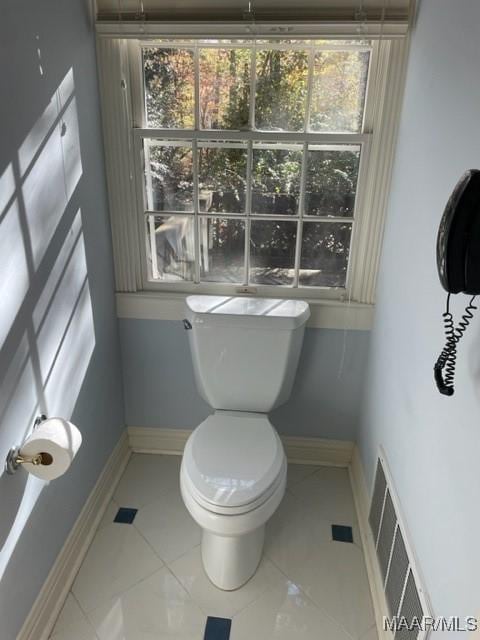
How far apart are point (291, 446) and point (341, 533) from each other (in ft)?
1.47

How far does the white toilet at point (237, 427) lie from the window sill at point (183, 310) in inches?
5.3

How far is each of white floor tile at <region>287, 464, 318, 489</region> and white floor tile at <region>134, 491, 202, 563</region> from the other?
1.57 ft

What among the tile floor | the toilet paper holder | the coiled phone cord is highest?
the coiled phone cord

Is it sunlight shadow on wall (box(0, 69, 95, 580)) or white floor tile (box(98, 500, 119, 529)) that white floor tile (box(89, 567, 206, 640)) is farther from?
sunlight shadow on wall (box(0, 69, 95, 580))

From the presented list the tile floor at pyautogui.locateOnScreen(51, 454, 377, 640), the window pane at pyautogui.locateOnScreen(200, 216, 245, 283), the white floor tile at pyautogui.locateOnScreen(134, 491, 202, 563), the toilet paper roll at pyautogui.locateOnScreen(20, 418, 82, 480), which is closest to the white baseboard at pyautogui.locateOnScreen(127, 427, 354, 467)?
the tile floor at pyautogui.locateOnScreen(51, 454, 377, 640)

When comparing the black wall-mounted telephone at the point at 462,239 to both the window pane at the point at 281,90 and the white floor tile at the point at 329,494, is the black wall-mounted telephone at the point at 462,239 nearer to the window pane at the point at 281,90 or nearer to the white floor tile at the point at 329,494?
the window pane at the point at 281,90

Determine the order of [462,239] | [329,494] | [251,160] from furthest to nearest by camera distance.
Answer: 1. [329,494]
2. [251,160]
3. [462,239]

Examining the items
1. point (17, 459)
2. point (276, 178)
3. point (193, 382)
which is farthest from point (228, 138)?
point (17, 459)

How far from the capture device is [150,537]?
189 centimetres

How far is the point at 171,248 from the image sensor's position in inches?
79.6

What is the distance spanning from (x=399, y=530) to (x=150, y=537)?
37.9 inches

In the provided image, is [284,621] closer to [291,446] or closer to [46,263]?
[291,446]

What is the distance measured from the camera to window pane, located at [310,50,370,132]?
170 cm

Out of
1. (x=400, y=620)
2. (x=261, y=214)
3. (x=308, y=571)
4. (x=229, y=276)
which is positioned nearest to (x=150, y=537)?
(x=308, y=571)
